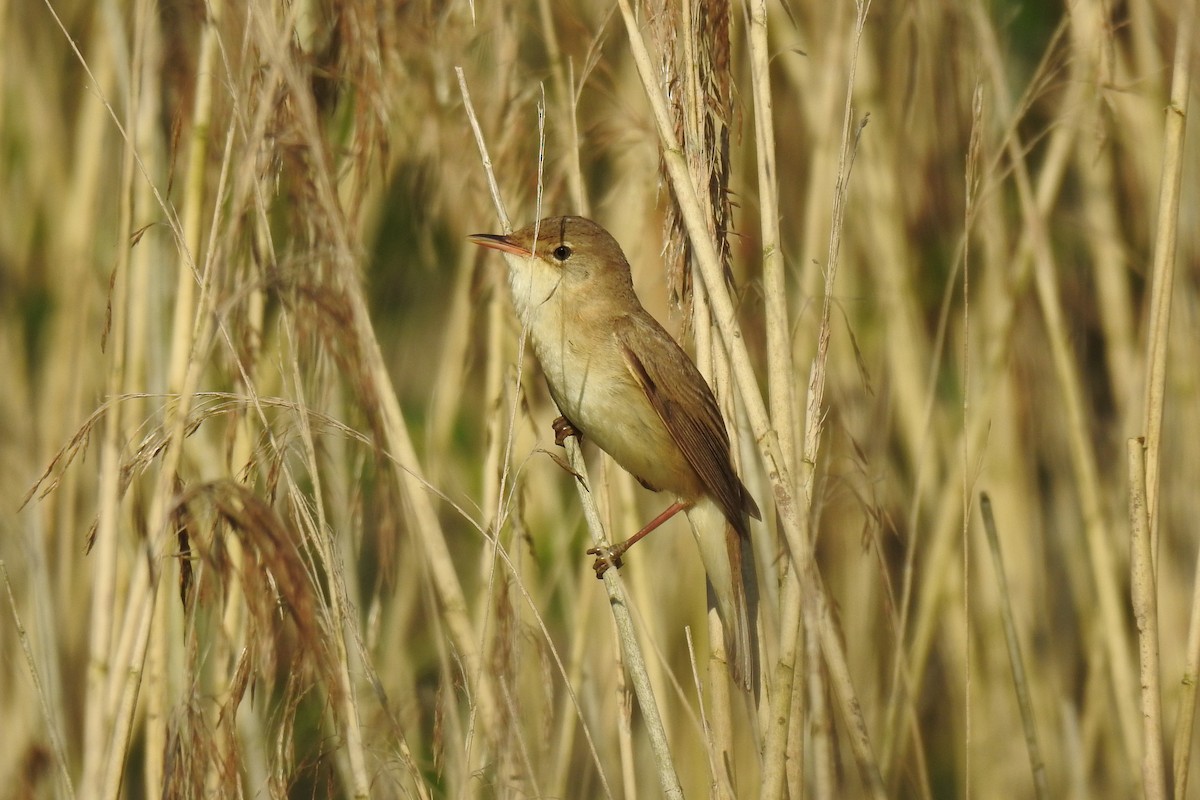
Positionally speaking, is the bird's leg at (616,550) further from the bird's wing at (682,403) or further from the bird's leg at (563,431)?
the bird's leg at (563,431)

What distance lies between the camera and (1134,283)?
153 inches

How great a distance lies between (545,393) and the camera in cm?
379

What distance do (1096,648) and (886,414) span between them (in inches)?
35.2

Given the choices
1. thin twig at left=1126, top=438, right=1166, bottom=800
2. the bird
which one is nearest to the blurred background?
thin twig at left=1126, top=438, right=1166, bottom=800

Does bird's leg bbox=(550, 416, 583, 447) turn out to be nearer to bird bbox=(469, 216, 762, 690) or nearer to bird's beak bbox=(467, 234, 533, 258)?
bird bbox=(469, 216, 762, 690)

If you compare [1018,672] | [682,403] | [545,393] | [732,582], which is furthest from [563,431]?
[1018,672]

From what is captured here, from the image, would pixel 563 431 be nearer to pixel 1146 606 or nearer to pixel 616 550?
pixel 616 550

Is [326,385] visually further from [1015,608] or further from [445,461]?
[1015,608]

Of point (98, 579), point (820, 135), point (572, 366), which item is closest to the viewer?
point (98, 579)

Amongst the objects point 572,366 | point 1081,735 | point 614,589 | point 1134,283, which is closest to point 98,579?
point 614,589

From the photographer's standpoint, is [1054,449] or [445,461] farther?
[1054,449]

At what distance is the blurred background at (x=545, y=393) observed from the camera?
188cm

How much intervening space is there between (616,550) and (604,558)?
32cm

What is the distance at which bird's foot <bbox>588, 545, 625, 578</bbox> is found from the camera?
2240 millimetres
